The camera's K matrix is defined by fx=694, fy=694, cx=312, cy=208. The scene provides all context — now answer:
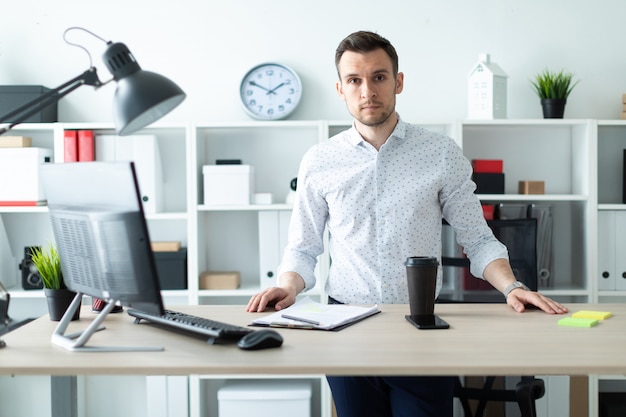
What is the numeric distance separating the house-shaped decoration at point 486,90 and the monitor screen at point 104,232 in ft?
7.58

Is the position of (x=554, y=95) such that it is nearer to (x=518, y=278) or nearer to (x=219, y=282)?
(x=518, y=278)

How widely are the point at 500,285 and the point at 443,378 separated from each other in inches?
12.4

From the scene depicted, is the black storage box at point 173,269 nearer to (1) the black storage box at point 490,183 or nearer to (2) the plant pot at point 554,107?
(1) the black storage box at point 490,183

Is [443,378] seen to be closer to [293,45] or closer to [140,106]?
[140,106]

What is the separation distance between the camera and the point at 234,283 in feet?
11.4

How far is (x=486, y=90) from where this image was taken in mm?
3414

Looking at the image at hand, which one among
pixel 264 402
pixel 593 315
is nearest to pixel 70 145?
pixel 264 402

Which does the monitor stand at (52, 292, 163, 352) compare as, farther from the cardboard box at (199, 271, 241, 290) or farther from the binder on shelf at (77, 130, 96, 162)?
the binder on shelf at (77, 130, 96, 162)

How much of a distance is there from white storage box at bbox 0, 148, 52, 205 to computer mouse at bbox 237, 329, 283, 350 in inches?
90.7

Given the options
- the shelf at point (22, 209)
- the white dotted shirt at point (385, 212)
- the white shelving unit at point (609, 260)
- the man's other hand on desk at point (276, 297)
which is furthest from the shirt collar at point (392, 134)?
the shelf at point (22, 209)

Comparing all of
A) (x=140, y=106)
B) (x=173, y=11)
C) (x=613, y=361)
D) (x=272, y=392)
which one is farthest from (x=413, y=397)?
(x=173, y=11)

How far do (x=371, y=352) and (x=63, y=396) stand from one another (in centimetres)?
91

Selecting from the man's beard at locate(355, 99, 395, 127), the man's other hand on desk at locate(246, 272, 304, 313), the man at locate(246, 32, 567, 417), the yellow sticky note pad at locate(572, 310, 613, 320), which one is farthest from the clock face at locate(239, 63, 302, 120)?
the yellow sticky note pad at locate(572, 310, 613, 320)

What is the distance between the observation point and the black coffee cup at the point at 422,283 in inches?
67.5
